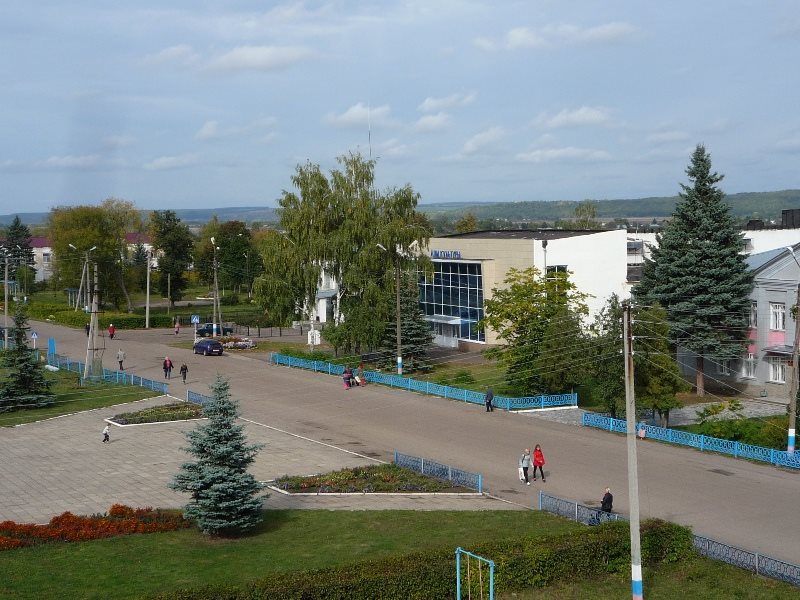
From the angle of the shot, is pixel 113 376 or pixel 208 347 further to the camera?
pixel 208 347

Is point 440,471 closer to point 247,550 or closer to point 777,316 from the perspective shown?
point 247,550

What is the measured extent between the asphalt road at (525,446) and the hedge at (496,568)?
315cm

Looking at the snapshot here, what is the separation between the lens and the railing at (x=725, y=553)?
1873 centimetres

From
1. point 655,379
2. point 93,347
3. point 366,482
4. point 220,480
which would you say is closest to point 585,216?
point 93,347

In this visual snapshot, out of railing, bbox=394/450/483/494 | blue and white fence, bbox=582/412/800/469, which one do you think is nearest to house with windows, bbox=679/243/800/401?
blue and white fence, bbox=582/412/800/469

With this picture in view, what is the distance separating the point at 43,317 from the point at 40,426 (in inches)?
1905

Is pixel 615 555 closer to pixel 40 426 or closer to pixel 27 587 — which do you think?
pixel 27 587

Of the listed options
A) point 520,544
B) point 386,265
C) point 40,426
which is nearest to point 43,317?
point 386,265

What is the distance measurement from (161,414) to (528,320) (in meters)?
17.6

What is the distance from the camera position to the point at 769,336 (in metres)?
43.1

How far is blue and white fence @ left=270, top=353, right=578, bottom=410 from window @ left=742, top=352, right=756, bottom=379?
33.2 feet

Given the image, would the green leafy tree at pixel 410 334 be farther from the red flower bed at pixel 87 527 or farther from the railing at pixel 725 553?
the red flower bed at pixel 87 527

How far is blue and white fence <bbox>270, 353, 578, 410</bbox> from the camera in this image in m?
38.9

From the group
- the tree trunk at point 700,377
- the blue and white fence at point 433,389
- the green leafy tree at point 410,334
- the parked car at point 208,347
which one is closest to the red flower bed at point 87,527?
the blue and white fence at point 433,389
